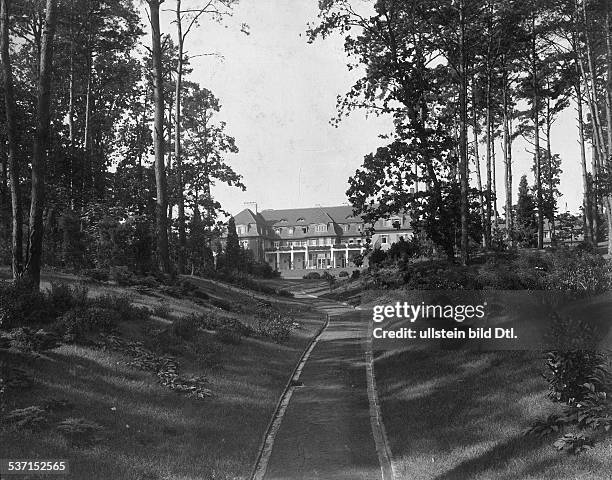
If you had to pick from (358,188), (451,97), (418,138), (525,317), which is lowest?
(525,317)

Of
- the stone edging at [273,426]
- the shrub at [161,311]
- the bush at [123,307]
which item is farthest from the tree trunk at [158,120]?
the stone edging at [273,426]

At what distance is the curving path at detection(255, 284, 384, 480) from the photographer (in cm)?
777

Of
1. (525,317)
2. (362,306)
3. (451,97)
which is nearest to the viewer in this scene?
(525,317)

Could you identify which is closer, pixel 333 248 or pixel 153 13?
pixel 153 13

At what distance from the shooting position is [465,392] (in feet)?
32.0

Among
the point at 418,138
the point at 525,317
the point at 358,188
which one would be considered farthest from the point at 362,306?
the point at 525,317

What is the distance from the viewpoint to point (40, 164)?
42.5 ft

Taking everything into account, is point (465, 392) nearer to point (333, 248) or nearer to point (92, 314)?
point (92, 314)

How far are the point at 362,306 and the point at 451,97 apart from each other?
15.9m

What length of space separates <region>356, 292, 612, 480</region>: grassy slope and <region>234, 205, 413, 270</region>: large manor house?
3405 inches

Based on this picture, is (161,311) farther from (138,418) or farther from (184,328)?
(138,418)

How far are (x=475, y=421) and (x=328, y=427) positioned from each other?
2502mm

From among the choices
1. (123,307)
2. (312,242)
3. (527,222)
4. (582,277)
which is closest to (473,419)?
(582,277)

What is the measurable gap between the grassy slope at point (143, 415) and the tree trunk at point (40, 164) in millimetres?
2735
